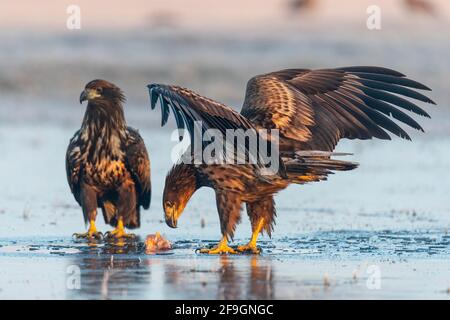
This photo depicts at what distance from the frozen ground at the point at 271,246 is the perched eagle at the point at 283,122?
0.47 meters

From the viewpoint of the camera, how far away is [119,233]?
1258cm

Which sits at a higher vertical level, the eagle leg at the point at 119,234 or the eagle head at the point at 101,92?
the eagle head at the point at 101,92

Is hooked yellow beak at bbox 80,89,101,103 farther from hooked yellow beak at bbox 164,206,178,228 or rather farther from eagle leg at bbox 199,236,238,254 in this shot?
eagle leg at bbox 199,236,238,254

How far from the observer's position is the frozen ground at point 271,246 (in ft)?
29.9

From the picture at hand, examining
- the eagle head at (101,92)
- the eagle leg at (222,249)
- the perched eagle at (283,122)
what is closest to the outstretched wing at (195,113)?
the perched eagle at (283,122)

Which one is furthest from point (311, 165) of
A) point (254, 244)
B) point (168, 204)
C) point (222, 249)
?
point (168, 204)

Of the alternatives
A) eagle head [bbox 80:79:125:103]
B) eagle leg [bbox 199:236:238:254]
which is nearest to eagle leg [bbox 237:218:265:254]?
eagle leg [bbox 199:236:238:254]

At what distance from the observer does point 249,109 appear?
38.1 feet

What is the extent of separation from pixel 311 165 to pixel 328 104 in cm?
126

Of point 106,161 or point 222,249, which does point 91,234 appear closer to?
point 106,161

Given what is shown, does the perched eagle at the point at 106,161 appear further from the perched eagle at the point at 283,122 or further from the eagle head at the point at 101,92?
the perched eagle at the point at 283,122

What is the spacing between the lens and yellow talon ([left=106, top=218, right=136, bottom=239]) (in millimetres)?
12492
